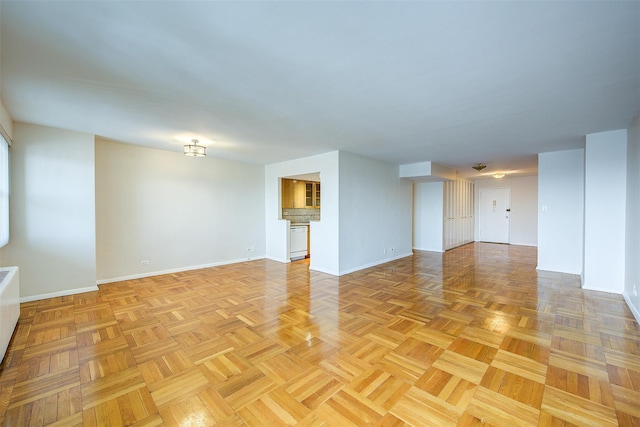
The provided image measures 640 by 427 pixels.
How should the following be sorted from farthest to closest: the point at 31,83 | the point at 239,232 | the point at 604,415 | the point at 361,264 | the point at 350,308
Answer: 1. the point at 239,232
2. the point at 361,264
3. the point at 350,308
4. the point at 31,83
5. the point at 604,415

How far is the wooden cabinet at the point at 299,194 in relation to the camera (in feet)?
22.3

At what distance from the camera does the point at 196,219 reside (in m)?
5.27

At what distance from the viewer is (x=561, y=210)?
4809 mm

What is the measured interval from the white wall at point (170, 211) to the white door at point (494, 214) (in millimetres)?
7699

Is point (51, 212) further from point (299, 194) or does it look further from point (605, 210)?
point (605, 210)

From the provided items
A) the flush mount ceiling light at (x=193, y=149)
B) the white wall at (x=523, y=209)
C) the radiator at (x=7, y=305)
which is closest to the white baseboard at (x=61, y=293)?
the radiator at (x=7, y=305)

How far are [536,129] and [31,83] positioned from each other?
18.1ft

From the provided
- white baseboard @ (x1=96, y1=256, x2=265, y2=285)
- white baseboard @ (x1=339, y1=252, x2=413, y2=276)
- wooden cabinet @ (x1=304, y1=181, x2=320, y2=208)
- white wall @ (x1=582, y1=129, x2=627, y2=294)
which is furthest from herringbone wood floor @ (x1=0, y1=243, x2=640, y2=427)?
wooden cabinet @ (x1=304, y1=181, x2=320, y2=208)

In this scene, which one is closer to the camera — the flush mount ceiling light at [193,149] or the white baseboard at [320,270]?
the flush mount ceiling light at [193,149]

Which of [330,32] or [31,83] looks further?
[31,83]

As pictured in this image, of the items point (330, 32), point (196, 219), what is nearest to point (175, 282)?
point (196, 219)

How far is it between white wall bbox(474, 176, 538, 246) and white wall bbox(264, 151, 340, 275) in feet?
22.9

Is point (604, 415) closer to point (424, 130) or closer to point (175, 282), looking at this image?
point (424, 130)

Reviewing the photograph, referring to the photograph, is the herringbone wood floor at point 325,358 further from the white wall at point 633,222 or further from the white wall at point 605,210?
the white wall at point 605,210
